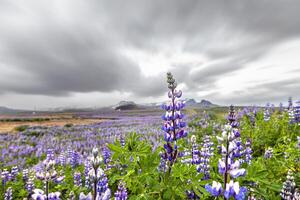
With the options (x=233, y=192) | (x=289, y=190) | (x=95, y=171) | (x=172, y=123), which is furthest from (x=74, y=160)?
(x=233, y=192)

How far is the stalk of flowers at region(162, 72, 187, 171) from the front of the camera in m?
2.65

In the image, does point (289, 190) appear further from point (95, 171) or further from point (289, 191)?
point (95, 171)

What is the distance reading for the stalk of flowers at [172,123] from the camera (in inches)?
104

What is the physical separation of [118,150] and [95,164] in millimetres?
803

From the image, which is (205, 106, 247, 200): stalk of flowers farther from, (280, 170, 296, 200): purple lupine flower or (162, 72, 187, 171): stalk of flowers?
(280, 170, 296, 200): purple lupine flower

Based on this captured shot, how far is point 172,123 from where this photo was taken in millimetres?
2785

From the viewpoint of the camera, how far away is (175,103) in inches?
112

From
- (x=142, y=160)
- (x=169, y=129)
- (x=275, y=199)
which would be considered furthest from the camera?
(x=275, y=199)

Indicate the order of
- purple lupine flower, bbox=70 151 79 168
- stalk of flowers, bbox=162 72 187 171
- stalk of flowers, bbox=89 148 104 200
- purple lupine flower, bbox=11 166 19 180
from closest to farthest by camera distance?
stalk of flowers, bbox=89 148 104 200 → stalk of flowers, bbox=162 72 187 171 → purple lupine flower, bbox=11 166 19 180 → purple lupine flower, bbox=70 151 79 168

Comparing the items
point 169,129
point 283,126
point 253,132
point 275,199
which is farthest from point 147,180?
point 283,126

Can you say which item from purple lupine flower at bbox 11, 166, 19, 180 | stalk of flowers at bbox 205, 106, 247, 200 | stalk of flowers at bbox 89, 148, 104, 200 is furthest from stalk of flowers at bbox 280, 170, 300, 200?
purple lupine flower at bbox 11, 166, 19, 180

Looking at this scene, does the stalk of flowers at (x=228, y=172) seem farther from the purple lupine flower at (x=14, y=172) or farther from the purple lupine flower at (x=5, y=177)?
the purple lupine flower at (x=14, y=172)

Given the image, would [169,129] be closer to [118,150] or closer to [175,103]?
[175,103]

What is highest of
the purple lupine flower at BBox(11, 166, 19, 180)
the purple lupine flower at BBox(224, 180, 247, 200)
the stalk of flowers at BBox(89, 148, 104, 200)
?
the stalk of flowers at BBox(89, 148, 104, 200)
